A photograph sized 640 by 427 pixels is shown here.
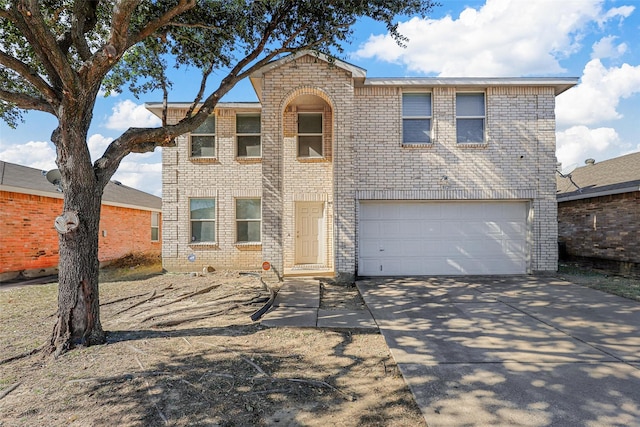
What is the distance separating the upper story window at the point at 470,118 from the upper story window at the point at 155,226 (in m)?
15.6

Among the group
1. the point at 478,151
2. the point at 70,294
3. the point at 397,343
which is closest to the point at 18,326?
the point at 70,294

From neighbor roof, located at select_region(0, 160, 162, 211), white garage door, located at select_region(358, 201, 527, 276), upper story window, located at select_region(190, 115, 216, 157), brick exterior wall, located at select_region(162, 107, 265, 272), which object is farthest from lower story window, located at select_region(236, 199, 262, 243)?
neighbor roof, located at select_region(0, 160, 162, 211)

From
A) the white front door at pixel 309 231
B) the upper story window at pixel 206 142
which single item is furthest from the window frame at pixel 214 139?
the white front door at pixel 309 231

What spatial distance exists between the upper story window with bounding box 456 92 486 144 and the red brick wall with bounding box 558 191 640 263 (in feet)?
14.9

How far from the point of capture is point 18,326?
5.57m

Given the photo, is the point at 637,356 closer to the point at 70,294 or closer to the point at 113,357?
the point at 113,357

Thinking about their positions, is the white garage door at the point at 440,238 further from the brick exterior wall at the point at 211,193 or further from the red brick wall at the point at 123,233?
the red brick wall at the point at 123,233

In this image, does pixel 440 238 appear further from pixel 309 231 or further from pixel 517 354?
pixel 517 354

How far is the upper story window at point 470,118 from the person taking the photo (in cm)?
995

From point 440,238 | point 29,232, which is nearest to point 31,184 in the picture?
point 29,232

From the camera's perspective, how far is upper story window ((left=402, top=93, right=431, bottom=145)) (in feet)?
32.6

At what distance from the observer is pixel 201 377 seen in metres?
3.63

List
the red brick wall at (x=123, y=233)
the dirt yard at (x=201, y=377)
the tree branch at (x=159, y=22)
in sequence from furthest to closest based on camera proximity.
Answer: the red brick wall at (x=123, y=233) < the tree branch at (x=159, y=22) < the dirt yard at (x=201, y=377)

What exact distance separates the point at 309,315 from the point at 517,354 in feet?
10.9
